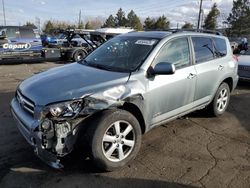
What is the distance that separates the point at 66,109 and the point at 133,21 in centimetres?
6429

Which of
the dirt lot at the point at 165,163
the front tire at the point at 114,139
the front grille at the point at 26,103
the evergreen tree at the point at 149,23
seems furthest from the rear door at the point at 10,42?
the evergreen tree at the point at 149,23

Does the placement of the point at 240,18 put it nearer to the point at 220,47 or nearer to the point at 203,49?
the point at 220,47

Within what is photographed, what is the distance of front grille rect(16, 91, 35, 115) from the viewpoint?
A: 3664 millimetres

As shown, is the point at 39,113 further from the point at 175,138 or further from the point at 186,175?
the point at 175,138

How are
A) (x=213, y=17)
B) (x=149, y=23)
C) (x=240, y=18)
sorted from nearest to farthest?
(x=240, y=18), (x=213, y=17), (x=149, y=23)

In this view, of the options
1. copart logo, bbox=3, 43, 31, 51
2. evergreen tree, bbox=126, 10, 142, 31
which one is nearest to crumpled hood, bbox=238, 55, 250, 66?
copart logo, bbox=3, 43, 31, 51

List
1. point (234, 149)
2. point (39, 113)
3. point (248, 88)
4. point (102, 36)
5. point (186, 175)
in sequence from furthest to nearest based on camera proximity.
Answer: point (102, 36)
point (248, 88)
point (234, 149)
point (186, 175)
point (39, 113)

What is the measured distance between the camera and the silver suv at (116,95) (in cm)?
346

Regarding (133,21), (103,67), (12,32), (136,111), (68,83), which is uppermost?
(133,21)

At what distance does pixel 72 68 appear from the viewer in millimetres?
4672

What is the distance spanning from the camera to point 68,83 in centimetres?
390

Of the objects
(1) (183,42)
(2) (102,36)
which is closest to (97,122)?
(1) (183,42)

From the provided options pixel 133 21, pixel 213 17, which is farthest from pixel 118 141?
pixel 133 21

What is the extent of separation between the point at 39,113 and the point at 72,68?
1360mm
